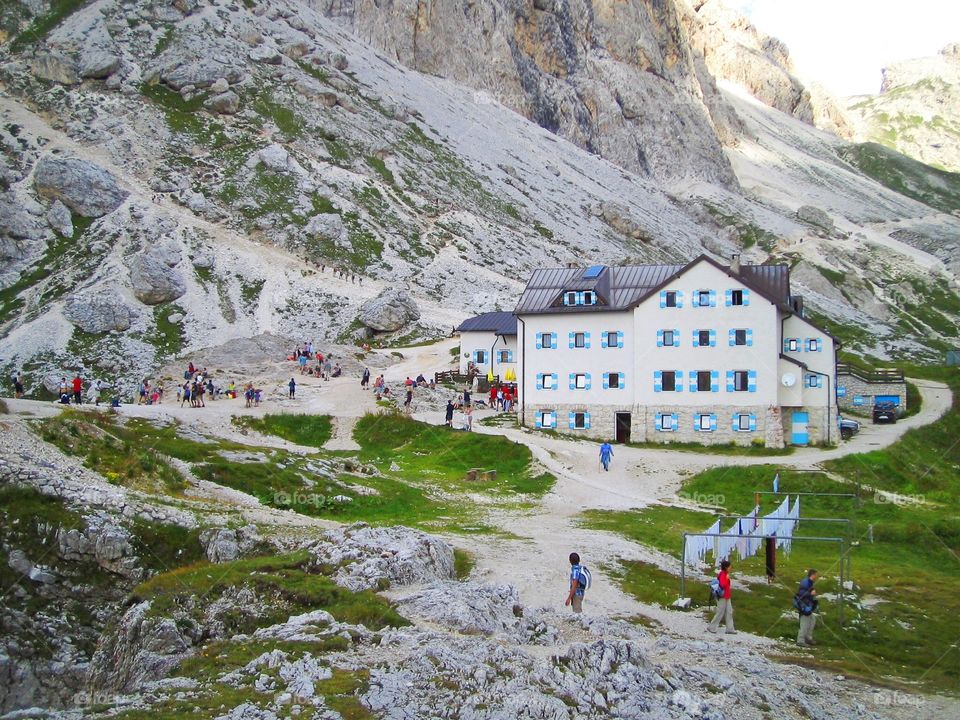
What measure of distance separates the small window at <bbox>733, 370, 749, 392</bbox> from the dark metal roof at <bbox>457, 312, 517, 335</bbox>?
69.7ft

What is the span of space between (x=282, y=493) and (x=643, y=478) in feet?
68.1

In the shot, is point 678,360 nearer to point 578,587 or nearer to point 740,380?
point 740,380

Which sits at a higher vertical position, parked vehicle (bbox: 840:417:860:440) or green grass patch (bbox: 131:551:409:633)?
parked vehicle (bbox: 840:417:860:440)

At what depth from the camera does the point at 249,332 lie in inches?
3504

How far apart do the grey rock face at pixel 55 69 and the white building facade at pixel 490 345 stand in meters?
90.0

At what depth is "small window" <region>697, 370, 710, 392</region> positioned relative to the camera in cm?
5516

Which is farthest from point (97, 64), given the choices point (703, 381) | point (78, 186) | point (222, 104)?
point (703, 381)

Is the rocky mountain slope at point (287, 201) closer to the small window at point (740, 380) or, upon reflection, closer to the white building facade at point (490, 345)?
the white building facade at point (490, 345)

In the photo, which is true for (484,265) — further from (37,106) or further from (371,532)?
(371,532)

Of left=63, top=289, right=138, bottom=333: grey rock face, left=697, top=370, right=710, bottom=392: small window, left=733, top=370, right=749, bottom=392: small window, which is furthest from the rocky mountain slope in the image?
left=733, top=370, right=749, bottom=392: small window

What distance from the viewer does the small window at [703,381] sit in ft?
181

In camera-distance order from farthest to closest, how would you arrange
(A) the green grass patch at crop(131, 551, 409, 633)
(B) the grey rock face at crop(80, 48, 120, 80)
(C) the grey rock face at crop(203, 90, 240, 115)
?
(C) the grey rock face at crop(203, 90, 240, 115) < (B) the grey rock face at crop(80, 48, 120, 80) < (A) the green grass patch at crop(131, 551, 409, 633)

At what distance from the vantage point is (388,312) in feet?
311

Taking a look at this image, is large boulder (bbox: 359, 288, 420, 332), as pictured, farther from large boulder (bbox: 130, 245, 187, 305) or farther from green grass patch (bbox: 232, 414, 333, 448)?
green grass patch (bbox: 232, 414, 333, 448)
